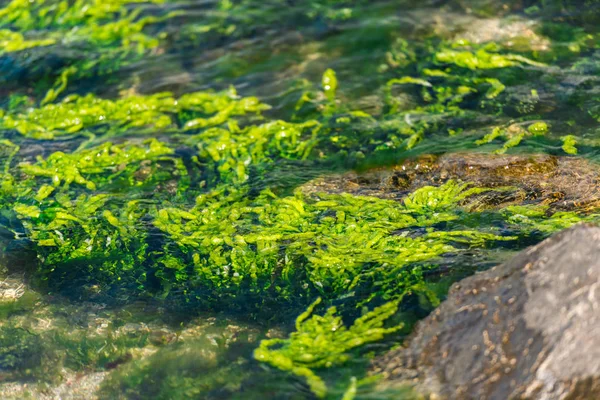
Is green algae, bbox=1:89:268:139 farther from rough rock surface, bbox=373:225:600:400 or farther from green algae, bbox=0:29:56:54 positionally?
rough rock surface, bbox=373:225:600:400

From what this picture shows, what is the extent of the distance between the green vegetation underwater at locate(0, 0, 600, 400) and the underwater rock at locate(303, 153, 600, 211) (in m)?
0.02

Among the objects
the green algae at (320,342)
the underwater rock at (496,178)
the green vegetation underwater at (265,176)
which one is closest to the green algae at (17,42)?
the green vegetation underwater at (265,176)

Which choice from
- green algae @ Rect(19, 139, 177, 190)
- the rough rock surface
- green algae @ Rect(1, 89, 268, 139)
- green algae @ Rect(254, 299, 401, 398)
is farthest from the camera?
green algae @ Rect(1, 89, 268, 139)

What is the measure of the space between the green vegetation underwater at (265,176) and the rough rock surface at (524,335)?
0.21 meters

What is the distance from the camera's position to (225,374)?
3.07 m

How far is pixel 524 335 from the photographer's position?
250 centimetres

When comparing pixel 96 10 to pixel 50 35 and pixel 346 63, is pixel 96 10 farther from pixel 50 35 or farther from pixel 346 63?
pixel 346 63

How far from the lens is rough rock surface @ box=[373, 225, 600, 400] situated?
7.88 ft

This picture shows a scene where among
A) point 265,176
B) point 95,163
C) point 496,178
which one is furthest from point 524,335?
point 95,163

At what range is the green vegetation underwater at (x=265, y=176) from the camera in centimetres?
327

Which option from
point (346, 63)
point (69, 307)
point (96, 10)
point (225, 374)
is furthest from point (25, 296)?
point (96, 10)

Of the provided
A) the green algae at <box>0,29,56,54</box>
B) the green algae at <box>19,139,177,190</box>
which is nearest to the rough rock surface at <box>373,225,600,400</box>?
the green algae at <box>19,139,177,190</box>

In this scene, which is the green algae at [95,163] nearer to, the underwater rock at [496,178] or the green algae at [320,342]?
the underwater rock at [496,178]

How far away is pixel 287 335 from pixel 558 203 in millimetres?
1774
